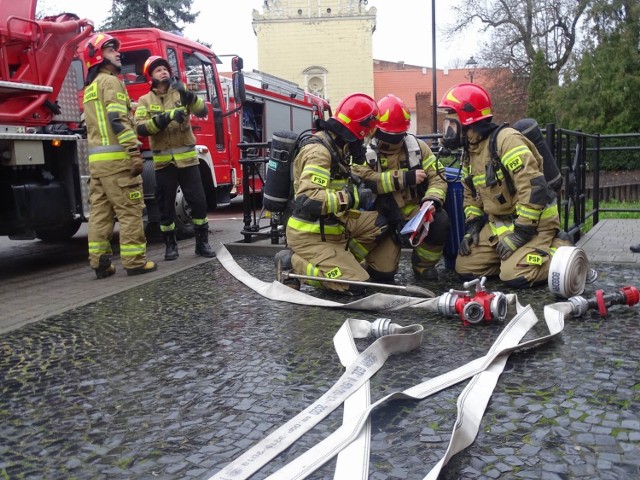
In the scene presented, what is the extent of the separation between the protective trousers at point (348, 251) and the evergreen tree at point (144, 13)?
76.6 ft

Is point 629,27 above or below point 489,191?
above

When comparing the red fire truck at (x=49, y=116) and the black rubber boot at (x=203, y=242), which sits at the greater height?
the red fire truck at (x=49, y=116)

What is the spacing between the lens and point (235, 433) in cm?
262

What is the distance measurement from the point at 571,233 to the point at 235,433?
5.03 m

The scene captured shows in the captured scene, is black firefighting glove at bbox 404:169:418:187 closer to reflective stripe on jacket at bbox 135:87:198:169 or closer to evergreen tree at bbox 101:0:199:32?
reflective stripe on jacket at bbox 135:87:198:169

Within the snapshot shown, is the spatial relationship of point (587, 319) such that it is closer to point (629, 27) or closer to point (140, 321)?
point (140, 321)

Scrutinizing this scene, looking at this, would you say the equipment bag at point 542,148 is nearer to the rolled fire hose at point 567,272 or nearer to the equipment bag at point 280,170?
the rolled fire hose at point 567,272

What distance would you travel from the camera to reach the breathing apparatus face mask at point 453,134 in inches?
204

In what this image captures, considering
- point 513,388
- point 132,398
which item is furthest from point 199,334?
point 513,388

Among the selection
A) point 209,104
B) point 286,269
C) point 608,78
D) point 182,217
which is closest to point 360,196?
point 286,269

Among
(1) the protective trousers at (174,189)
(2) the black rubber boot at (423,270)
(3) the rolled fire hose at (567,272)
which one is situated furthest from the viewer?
(1) the protective trousers at (174,189)

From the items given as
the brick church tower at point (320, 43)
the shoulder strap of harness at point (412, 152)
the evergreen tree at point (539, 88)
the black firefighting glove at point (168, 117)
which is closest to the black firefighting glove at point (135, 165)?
the black firefighting glove at point (168, 117)

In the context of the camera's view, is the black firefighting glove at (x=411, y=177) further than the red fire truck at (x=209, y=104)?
No

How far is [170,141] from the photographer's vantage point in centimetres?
663
